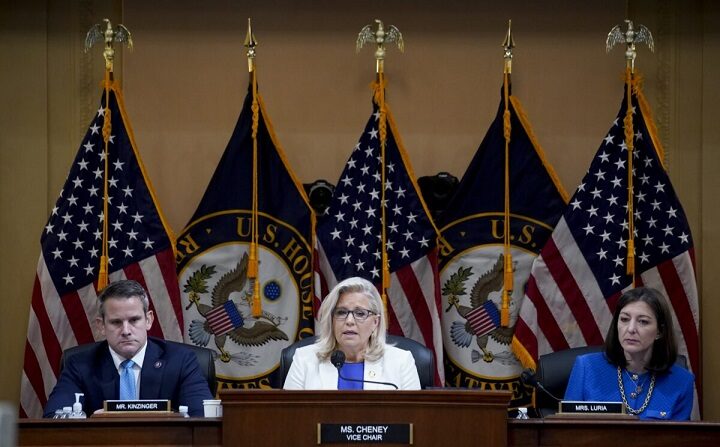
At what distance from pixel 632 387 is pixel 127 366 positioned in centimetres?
208

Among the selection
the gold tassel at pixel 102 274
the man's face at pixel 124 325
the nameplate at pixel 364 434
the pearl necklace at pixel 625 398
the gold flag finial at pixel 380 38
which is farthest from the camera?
the gold flag finial at pixel 380 38

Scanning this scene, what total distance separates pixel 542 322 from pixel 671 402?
152 cm

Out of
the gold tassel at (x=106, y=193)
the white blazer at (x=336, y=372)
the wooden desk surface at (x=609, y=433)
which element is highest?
the gold tassel at (x=106, y=193)

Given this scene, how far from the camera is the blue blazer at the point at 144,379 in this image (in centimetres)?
493

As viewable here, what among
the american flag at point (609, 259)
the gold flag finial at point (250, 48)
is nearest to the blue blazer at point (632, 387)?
the american flag at point (609, 259)

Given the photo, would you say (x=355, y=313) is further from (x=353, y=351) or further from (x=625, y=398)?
(x=625, y=398)

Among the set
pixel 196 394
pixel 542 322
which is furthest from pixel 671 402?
pixel 196 394

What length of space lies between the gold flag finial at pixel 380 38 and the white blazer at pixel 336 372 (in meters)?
1.99

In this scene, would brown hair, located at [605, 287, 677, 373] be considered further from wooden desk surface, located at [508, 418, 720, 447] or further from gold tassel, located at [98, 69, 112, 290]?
gold tassel, located at [98, 69, 112, 290]

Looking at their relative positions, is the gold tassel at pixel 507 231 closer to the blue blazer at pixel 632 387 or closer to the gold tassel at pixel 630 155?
the gold tassel at pixel 630 155

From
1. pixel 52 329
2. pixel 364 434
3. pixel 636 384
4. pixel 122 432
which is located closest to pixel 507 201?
pixel 636 384

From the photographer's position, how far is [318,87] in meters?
6.77

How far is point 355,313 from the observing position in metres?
4.93

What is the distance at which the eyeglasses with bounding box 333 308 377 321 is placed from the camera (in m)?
4.93
